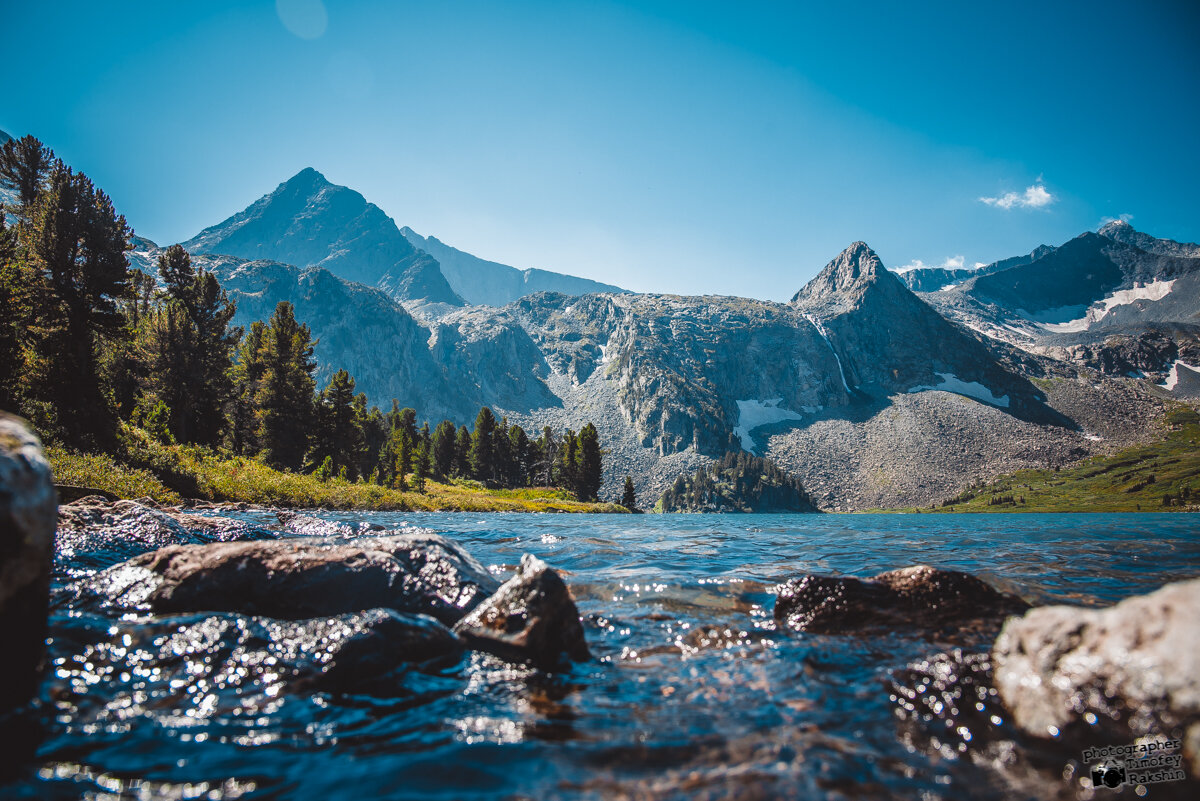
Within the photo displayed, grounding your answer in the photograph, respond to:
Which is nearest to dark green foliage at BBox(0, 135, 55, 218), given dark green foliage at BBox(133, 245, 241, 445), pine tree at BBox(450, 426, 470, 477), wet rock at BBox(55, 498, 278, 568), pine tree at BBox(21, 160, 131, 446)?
pine tree at BBox(21, 160, 131, 446)

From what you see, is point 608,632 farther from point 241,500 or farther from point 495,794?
point 241,500

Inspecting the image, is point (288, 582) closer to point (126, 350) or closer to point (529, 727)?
point (529, 727)

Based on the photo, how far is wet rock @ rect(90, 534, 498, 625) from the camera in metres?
8.48

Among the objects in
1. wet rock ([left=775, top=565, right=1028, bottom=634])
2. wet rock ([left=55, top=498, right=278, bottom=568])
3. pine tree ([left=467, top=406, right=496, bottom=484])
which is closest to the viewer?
wet rock ([left=775, top=565, right=1028, bottom=634])

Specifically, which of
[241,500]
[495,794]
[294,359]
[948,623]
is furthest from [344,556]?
[294,359]

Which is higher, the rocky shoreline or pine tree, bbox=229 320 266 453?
pine tree, bbox=229 320 266 453

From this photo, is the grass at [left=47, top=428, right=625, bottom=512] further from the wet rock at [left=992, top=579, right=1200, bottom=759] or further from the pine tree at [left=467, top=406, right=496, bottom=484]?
the pine tree at [left=467, top=406, right=496, bottom=484]

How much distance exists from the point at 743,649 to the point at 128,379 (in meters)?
57.9

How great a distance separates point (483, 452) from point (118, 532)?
110808 mm

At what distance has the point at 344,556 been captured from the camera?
9.62 metres

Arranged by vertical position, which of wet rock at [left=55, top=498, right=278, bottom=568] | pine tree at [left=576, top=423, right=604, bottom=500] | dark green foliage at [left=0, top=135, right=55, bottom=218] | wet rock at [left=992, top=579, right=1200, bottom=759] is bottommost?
pine tree at [left=576, top=423, right=604, bottom=500]

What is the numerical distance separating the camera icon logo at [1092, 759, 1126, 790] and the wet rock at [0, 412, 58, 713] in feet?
31.4

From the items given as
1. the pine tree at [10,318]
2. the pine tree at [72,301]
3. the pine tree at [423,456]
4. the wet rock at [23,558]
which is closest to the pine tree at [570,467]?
the pine tree at [423,456]

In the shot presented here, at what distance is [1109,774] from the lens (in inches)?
152
